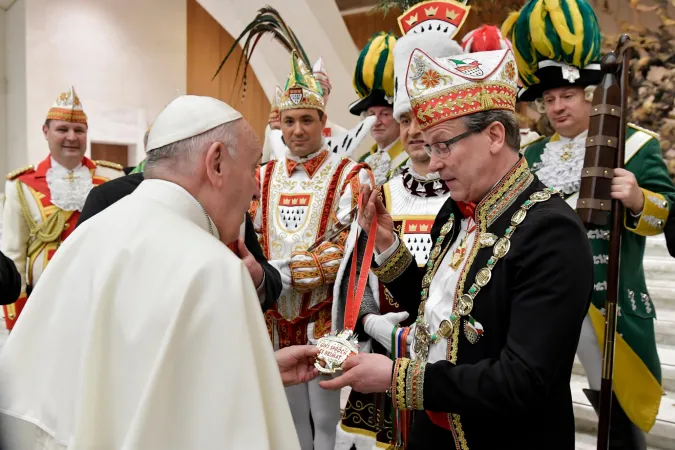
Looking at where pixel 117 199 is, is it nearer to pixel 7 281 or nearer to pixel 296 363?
pixel 7 281

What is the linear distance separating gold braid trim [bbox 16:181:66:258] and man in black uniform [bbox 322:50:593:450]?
3.06 metres

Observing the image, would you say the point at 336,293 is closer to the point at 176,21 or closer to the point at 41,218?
the point at 41,218

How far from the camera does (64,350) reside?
1.20 metres

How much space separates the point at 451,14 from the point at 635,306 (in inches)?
56.3

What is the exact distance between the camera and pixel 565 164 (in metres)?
2.75

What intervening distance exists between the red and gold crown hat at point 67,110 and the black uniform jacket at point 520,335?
3.48 m

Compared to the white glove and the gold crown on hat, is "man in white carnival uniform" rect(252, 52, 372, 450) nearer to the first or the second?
the gold crown on hat

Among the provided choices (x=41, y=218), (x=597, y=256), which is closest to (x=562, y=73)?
(x=597, y=256)

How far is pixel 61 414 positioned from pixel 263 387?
1.24 feet

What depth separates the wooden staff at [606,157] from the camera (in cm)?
227

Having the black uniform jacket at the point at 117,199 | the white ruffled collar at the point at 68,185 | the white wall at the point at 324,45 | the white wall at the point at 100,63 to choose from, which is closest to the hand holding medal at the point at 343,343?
the black uniform jacket at the point at 117,199

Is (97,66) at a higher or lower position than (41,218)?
higher

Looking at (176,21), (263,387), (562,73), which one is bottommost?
(263,387)

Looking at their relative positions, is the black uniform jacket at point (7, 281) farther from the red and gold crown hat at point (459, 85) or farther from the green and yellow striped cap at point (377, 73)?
the green and yellow striped cap at point (377, 73)
